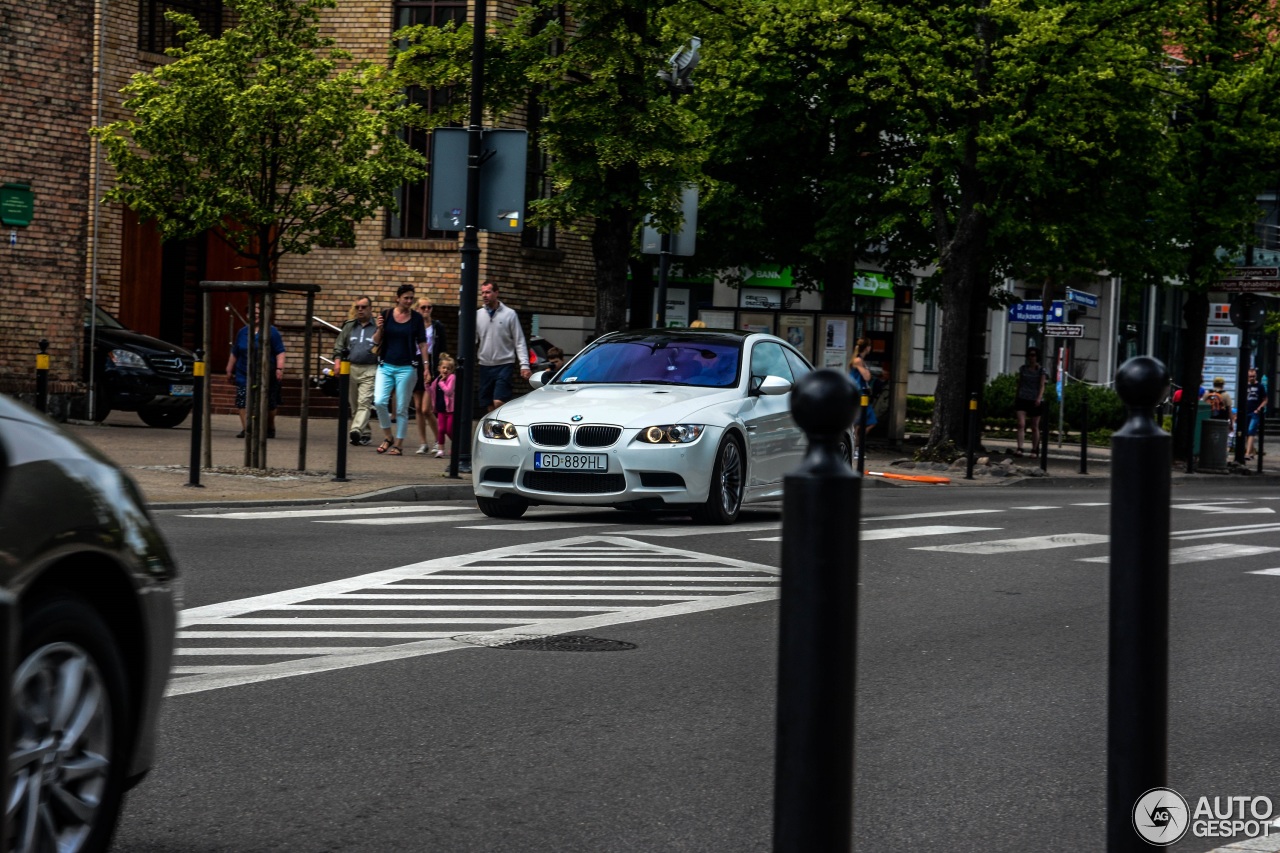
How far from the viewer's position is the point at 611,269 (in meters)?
21.6

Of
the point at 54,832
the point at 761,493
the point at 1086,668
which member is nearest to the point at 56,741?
the point at 54,832

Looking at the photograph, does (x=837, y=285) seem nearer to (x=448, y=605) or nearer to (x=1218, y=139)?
(x=1218, y=139)

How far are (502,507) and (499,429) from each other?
705 millimetres

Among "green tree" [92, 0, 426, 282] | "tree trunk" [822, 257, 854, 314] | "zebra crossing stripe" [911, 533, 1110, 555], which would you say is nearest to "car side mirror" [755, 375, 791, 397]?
"zebra crossing stripe" [911, 533, 1110, 555]

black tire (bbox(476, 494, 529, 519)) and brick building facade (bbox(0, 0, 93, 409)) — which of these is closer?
black tire (bbox(476, 494, 529, 519))

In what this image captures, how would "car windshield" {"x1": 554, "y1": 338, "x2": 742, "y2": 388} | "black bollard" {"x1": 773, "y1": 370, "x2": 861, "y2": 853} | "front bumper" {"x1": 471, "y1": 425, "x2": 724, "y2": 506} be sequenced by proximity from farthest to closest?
1. "car windshield" {"x1": 554, "y1": 338, "x2": 742, "y2": 388}
2. "front bumper" {"x1": 471, "y1": 425, "x2": 724, "y2": 506}
3. "black bollard" {"x1": 773, "y1": 370, "x2": 861, "y2": 853}

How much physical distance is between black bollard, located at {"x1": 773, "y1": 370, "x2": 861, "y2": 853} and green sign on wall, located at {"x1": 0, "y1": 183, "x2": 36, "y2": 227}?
21.7 meters

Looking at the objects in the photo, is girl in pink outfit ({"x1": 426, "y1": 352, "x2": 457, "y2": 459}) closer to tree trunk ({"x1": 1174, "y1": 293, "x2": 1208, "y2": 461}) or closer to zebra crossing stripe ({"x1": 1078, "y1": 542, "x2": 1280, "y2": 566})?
zebra crossing stripe ({"x1": 1078, "y1": 542, "x2": 1280, "y2": 566})

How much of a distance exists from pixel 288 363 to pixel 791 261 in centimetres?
888

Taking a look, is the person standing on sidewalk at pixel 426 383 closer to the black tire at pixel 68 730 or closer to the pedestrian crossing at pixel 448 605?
the pedestrian crossing at pixel 448 605

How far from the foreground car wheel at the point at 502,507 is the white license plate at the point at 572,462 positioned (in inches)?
27.5

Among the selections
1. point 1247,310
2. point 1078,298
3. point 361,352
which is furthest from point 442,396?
point 1078,298

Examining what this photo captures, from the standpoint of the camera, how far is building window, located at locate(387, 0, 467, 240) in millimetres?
31594

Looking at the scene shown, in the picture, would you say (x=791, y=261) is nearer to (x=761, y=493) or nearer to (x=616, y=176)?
(x=616, y=176)
